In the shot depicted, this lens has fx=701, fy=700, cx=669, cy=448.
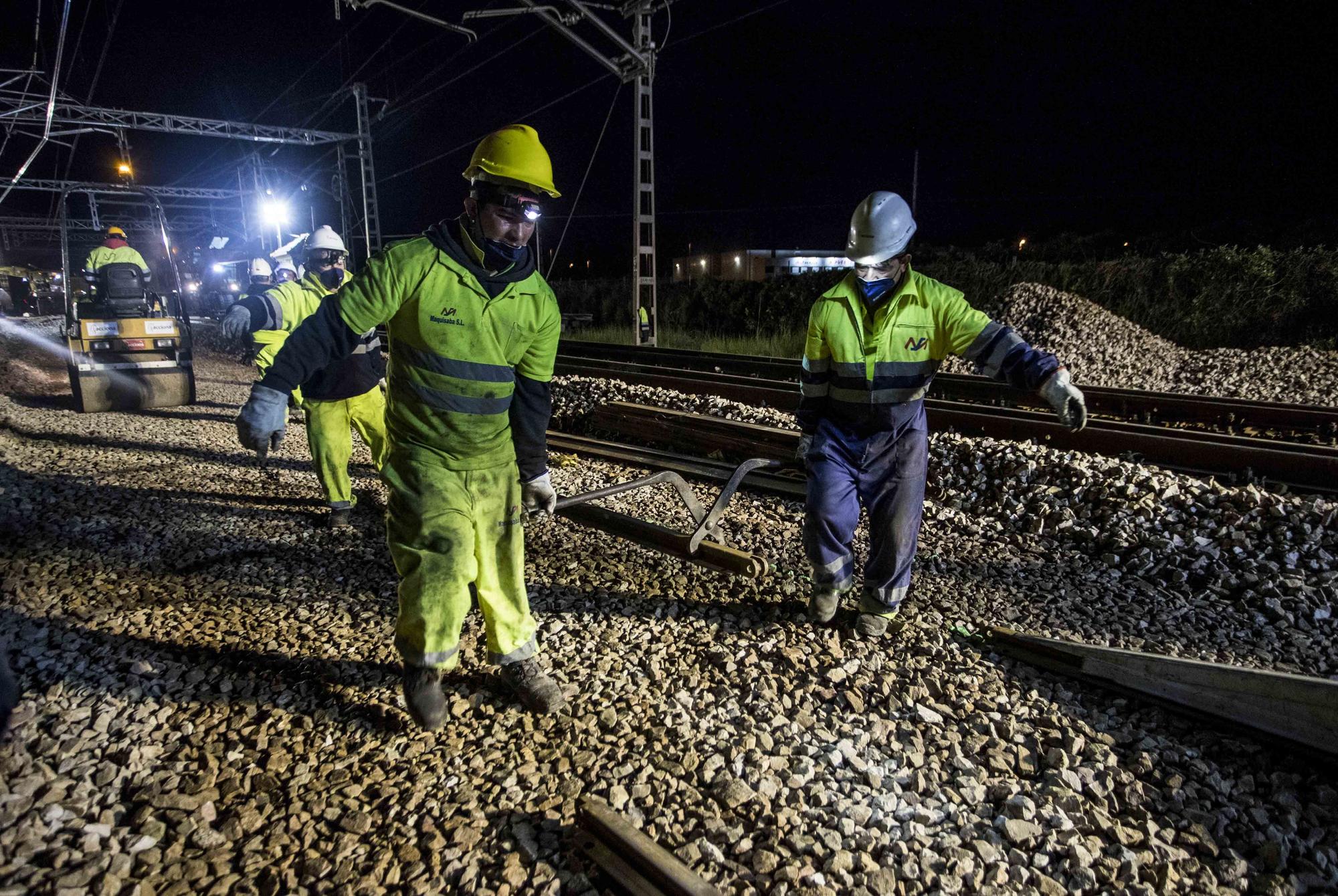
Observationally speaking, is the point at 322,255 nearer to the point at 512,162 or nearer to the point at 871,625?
the point at 512,162

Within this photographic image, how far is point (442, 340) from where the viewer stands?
2.70m

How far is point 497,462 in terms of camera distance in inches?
117

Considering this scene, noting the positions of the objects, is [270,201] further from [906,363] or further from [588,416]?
[906,363]

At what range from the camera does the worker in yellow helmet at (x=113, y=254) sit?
9.55 meters

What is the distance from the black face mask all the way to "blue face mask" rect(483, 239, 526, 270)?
3671 millimetres

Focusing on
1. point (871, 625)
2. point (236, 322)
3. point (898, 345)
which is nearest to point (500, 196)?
point (898, 345)

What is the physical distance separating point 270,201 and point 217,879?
28.5 meters

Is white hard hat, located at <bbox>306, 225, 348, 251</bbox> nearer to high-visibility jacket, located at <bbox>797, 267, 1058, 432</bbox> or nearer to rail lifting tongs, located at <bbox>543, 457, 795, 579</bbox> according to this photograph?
rail lifting tongs, located at <bbox>543, 457, 795, 579</bbox>

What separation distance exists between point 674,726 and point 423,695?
1044 mm

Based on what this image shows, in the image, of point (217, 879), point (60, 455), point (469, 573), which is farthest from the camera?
point (60, 455)

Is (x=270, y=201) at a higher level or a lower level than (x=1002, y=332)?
higher

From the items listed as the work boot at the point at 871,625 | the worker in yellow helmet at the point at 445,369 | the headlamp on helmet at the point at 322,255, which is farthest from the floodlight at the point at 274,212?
the work boot at the point at 871,625

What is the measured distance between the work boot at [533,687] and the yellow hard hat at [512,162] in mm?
2033

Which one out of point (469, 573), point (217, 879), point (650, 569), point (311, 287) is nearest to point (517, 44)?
point (311, 287)
